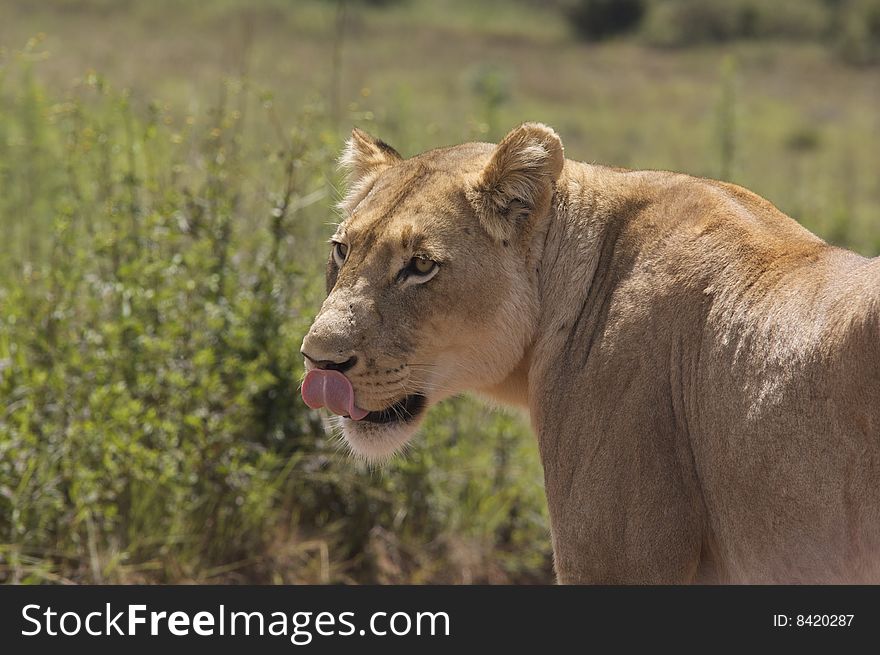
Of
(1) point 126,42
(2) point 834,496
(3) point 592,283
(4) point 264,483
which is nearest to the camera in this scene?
(2) point 834,496

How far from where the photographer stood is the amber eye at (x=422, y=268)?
3770 mm

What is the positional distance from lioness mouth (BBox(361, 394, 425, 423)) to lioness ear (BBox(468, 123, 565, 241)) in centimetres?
62

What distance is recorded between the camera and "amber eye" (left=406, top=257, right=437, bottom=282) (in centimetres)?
377

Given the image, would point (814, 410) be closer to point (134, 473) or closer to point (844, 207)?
point (134, 473)

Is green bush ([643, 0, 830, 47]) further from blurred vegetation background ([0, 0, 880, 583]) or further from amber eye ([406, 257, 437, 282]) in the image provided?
amber eye ([406, 257, 437, 282])

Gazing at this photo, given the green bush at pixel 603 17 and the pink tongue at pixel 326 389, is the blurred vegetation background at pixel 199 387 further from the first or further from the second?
the green bush at pixel 603 17

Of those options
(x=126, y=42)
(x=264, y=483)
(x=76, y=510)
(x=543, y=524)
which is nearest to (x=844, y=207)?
(x=543, y=524)

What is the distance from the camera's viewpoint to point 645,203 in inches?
152

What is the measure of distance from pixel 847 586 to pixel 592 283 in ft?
4.06

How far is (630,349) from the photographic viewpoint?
11.8 ft

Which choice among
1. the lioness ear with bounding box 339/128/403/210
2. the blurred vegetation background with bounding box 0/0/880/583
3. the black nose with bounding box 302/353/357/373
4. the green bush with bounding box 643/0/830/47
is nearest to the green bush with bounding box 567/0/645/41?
the green bush with bounding box 643/0/830/47

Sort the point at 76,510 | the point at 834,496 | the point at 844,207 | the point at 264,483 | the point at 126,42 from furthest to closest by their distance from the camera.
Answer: the point at 126,42 → the point at 844,207 → the point at 264,483 → the point at 76,510 → the point at 834,496

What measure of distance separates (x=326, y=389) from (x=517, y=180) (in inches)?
36.7

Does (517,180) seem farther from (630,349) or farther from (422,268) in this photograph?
(630,349)
